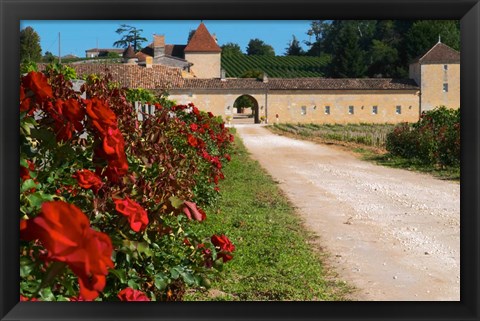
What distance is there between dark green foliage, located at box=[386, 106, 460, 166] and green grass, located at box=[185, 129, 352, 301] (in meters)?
4.48

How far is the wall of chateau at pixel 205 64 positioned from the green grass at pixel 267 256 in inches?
785

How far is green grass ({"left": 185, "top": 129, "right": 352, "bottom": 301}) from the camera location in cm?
321

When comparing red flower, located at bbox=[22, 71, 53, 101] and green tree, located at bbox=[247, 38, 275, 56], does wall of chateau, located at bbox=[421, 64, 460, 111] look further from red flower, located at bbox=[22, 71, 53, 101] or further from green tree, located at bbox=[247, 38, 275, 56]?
red flower, located at bbox=[22, 71, 53, 101]

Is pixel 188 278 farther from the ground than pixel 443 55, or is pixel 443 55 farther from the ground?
pixel 443 55

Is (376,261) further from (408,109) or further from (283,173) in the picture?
(408,109)

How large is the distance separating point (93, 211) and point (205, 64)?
26.8 metres

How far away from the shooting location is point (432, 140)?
11562 mm

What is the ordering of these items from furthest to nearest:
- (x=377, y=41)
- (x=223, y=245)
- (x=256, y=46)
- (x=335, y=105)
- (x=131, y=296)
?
(x=335, y=105) < (x=377, y=41) < (x=256, y=46) < (x=223, y=245) < (x=131, y=296)

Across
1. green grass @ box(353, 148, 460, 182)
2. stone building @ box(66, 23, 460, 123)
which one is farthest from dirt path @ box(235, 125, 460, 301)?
stone building @ box(66, 23, 460, 123)

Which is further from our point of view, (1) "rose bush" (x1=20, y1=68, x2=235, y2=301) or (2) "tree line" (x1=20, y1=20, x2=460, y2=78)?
(2) "tree line" (x1=20, y1=20, x2=460, y2=78)

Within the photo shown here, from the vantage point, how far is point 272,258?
4.05m

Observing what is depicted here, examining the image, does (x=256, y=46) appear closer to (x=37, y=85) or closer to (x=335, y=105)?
(x=37, y=85)

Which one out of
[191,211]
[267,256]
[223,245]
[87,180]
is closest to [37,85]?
[87,180]

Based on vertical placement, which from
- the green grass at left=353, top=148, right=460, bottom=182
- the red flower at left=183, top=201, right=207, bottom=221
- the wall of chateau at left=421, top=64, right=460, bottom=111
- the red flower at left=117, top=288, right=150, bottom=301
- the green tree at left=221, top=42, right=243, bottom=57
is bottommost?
the green grass at left=353, top=148, right=460, bottom=182
